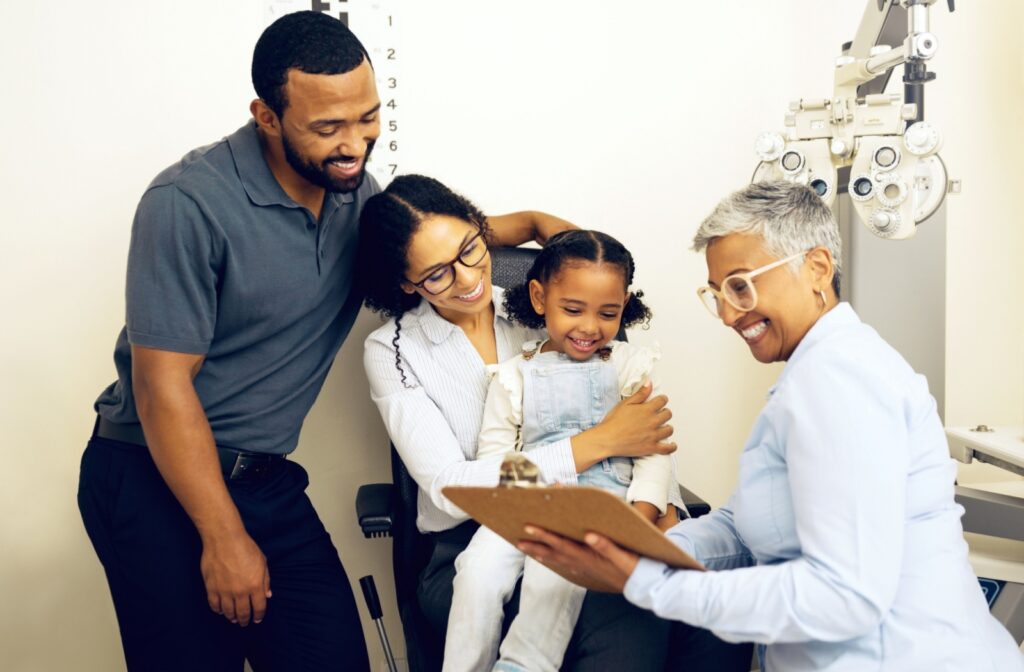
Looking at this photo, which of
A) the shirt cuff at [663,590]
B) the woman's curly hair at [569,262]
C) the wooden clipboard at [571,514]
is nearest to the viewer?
the wooden clipboard at [571,514]

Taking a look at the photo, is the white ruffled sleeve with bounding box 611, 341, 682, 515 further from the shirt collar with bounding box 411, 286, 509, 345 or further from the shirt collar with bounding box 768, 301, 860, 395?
the shirt collar with bounding box 768, 301, 860, 395

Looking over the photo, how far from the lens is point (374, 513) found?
1.71m

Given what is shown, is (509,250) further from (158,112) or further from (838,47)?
(838,47)

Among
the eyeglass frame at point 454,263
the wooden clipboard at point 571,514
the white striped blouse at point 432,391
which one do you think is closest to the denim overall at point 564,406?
the white striped blouse at point 432,391

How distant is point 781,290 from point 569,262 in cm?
55

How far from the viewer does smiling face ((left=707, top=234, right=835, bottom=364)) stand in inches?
49.7

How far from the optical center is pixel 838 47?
7.70ft

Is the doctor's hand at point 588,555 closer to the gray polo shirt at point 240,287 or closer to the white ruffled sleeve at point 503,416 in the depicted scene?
the white ruffled sleeve at point 503,416

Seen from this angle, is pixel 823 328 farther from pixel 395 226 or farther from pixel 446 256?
pixel 395 226

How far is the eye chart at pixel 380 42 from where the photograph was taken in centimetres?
210

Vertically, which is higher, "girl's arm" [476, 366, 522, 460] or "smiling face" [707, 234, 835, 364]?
"smiling face" [707, 234, 835, 364]

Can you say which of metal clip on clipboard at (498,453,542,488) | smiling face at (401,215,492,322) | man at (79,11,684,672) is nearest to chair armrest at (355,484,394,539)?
man at (79,11,684,672)

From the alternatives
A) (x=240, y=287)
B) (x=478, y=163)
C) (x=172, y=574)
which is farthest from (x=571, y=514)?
(x=478, y=163)

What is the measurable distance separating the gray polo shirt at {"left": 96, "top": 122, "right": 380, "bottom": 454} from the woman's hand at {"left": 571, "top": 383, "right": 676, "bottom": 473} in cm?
54
